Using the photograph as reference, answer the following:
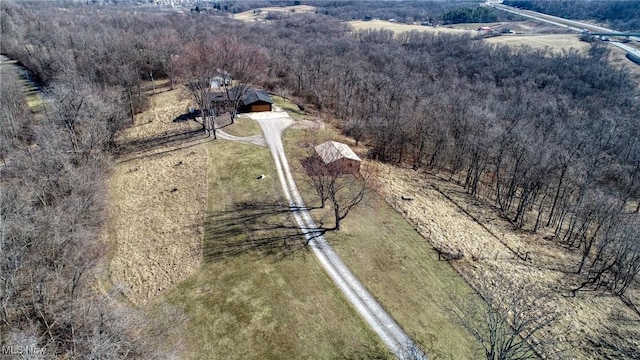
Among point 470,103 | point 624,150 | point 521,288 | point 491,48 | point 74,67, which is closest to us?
point 521,288

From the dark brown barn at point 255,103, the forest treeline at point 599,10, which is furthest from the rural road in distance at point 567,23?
the dark brown barn at point 255,103

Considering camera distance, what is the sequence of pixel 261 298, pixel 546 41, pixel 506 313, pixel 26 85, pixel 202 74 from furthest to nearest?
1. pixel 546 41
2. pixel 26 85
3. pixel 202 74
4. pixel 261 298
5. pixel 506 313

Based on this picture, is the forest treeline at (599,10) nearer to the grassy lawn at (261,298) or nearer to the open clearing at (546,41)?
the open clearing at (546,41)

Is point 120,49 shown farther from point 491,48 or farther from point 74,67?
point 491,48

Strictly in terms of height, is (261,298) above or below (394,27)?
below

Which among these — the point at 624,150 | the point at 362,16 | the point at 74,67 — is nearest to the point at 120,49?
the point at 74,67

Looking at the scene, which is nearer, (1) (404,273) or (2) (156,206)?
(1) (404,273)

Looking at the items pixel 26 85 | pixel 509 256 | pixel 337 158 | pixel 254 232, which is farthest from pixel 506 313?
pixel 26 85

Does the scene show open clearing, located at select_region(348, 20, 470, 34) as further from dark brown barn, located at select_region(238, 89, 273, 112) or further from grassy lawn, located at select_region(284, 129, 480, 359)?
grassy lawn, located at select_region(284, 129, 480, 359)

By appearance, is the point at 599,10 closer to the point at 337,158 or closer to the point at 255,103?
the point at 255,103
